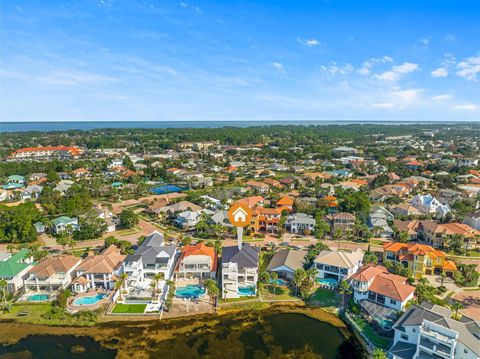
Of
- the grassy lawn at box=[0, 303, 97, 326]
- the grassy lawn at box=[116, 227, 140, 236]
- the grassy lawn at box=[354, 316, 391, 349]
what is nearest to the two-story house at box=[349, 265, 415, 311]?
the grassy lawn at box=[354, 316, 391, 349]

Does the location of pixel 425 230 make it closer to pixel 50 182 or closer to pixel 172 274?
pixel 172 274

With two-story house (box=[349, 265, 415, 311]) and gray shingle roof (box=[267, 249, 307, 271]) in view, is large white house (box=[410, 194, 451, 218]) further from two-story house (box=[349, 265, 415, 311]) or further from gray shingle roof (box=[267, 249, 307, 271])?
gray shingle roof (box=[267, 249, 307, 271])

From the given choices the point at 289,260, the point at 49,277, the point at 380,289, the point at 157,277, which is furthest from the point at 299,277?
the point at 49,277

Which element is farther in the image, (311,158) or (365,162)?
(311,158)

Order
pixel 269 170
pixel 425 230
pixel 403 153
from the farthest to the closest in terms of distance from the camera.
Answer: pixel 403 153 → pixel 269 170 → pixel 425 230

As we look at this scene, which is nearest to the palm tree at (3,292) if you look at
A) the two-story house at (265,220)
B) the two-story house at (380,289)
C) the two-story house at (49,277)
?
the two-story house at (49,277)

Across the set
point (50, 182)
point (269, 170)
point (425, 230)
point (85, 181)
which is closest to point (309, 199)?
point (425, 230)

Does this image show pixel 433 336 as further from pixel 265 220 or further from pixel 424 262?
pixel 265 220
